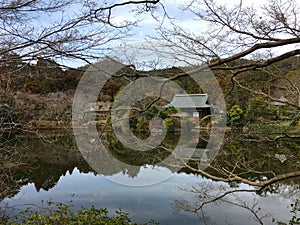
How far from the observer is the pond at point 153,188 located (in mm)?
3879

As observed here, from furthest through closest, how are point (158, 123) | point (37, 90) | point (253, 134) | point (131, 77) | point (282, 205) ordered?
1. point (158, 123)
2. point (37, 90)
3. point (282, 205)
4. point (253, 134)
5. point (131, 77)

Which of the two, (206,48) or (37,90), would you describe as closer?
(206,48)

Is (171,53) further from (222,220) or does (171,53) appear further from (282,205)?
(282,205)

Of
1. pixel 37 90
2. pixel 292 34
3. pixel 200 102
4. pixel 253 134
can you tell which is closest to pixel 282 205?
pixel 253 134

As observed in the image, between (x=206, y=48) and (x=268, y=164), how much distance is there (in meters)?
4.34

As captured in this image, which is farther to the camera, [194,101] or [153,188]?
[194,101]

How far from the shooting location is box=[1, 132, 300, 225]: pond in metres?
3.88

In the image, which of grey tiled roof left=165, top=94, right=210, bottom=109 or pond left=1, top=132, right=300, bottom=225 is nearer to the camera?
pond left=1, top=132, right=300, bottom=225

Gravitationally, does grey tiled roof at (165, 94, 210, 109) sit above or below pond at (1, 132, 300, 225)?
above

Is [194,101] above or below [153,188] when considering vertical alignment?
above

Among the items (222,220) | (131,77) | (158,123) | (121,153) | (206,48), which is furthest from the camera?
(158,123)

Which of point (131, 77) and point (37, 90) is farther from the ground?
point (37, 90)

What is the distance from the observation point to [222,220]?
392cm

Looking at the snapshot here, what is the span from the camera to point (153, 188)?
5426 mm
